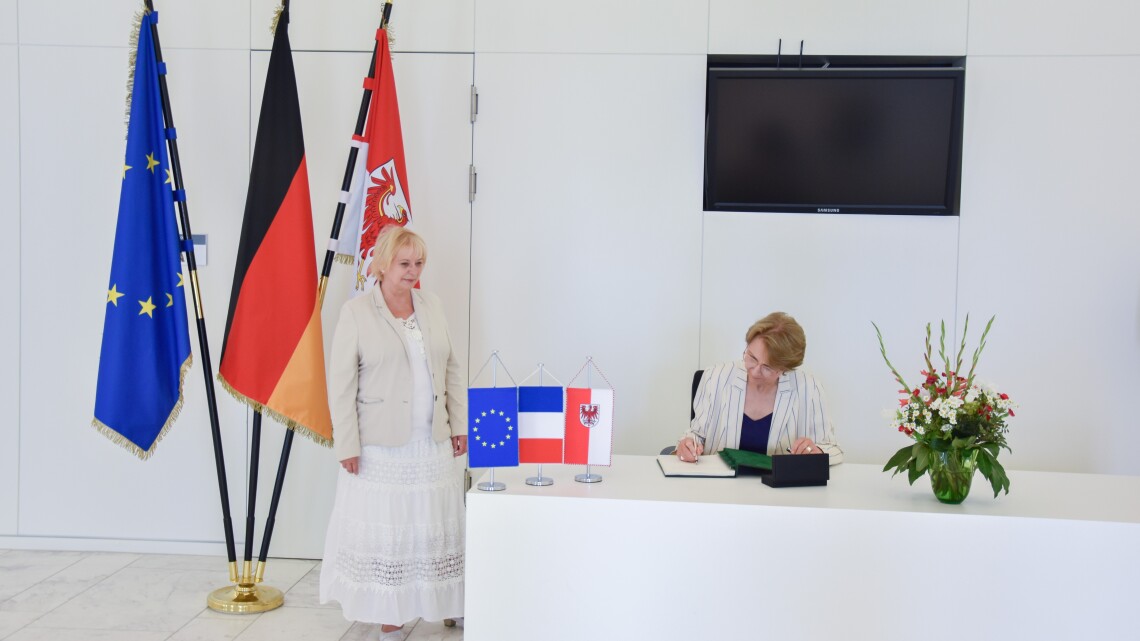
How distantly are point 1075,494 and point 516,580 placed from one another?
1620 millimetres

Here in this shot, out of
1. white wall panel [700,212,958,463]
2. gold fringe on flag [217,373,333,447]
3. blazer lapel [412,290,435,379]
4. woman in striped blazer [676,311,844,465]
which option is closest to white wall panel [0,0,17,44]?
gold fringe on flag [217,373,333,447]

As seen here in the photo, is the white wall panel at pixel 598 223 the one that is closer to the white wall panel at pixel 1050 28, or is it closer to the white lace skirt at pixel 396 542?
the white lace skirt at pixel 396 542

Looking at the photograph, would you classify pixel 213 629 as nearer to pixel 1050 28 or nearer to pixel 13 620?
pixel 13 620

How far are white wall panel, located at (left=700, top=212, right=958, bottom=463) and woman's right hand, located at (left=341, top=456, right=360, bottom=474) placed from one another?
70.9 inches

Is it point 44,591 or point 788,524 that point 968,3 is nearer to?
point 788,524

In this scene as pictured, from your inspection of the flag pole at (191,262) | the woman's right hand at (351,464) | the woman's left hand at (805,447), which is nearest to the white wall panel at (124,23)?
the flag pole at (191,262)

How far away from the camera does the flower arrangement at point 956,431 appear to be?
248 cm

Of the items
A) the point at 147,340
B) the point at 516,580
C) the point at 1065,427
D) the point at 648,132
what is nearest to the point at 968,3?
the point at 648,132

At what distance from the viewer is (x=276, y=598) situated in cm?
381

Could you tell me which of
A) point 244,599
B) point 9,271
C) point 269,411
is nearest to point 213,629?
point 244,599

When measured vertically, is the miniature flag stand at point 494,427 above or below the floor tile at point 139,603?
above

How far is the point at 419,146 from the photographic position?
14.1 ft

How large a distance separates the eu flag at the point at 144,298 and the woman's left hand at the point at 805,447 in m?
2.38

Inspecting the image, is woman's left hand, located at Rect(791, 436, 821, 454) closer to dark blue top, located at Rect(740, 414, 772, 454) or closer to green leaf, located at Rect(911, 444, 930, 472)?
dark blue top, located at Rect(740, 414, 772, 454)
